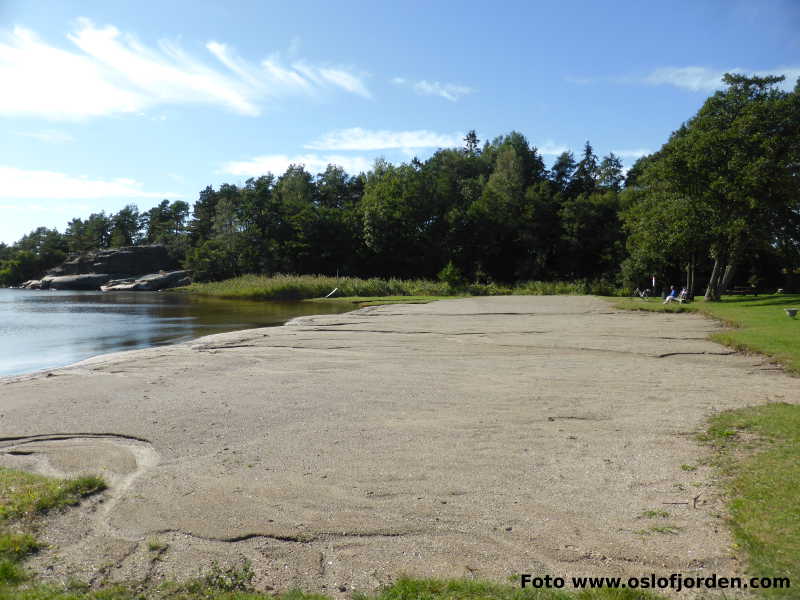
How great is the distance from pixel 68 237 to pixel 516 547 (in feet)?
398

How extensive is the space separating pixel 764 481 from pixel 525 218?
6542cm

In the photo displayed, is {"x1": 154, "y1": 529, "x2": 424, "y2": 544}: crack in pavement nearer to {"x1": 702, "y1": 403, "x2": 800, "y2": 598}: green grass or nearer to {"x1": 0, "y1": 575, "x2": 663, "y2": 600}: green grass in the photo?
{"x1": 0, "y1": 575, "x2": 663, "y2": 600}: green grass

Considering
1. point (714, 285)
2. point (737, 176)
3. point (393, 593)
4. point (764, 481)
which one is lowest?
point (393, 593)

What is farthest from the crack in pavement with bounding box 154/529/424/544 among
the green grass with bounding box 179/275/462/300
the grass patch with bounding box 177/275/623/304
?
the green grass with bounding box 179/275/462/300

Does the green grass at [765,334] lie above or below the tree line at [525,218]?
below

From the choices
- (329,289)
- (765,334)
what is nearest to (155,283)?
(329,289)

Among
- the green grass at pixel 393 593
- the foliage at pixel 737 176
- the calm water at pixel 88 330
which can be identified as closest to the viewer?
the green grass at pixel 393 593

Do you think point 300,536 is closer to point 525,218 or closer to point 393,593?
point 393,593

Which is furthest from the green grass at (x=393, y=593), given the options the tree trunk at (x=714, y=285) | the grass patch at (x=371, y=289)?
the grass patch at (x=371, y=289)

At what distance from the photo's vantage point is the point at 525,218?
224 feet

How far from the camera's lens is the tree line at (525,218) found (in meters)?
28.5

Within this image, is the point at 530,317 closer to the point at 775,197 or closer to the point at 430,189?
the point at 775,197

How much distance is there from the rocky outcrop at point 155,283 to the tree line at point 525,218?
2828 mm

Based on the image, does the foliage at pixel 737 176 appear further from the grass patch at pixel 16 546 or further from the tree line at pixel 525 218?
the grass patch at pixel 16 546
